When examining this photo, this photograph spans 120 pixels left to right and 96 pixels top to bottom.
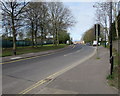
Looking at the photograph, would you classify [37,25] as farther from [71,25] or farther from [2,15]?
[71,25]

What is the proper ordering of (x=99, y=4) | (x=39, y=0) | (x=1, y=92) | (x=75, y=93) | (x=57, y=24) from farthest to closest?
(x=57, y=24) → (x=39, y=0) → (x=99, y=4) → (x=1, y=92) → (x=75, y=93)

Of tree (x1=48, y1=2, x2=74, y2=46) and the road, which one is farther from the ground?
tree (x1=48, y1=2, x2=74, y2=46)

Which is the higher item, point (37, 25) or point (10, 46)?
point (37, 25)

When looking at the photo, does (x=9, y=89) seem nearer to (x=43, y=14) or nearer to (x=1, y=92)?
(x=1, y=92)

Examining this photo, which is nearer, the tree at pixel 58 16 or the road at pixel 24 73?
the road at pixel 24 73

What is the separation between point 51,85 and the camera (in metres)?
5.36

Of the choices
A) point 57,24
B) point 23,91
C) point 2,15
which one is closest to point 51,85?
point 23,91

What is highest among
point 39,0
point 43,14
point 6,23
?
point 39,0

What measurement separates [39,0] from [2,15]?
35.3ft

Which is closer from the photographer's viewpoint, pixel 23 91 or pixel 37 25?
pixel 23 91

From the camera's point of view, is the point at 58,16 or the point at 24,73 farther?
the point at 58,16

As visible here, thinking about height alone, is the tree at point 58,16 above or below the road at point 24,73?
above

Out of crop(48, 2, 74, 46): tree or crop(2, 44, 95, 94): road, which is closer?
crop(2, 44, 95, 94): road

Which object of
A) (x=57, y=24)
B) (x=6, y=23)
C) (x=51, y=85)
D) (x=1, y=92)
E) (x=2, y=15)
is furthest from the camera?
(x=57, y=24)
